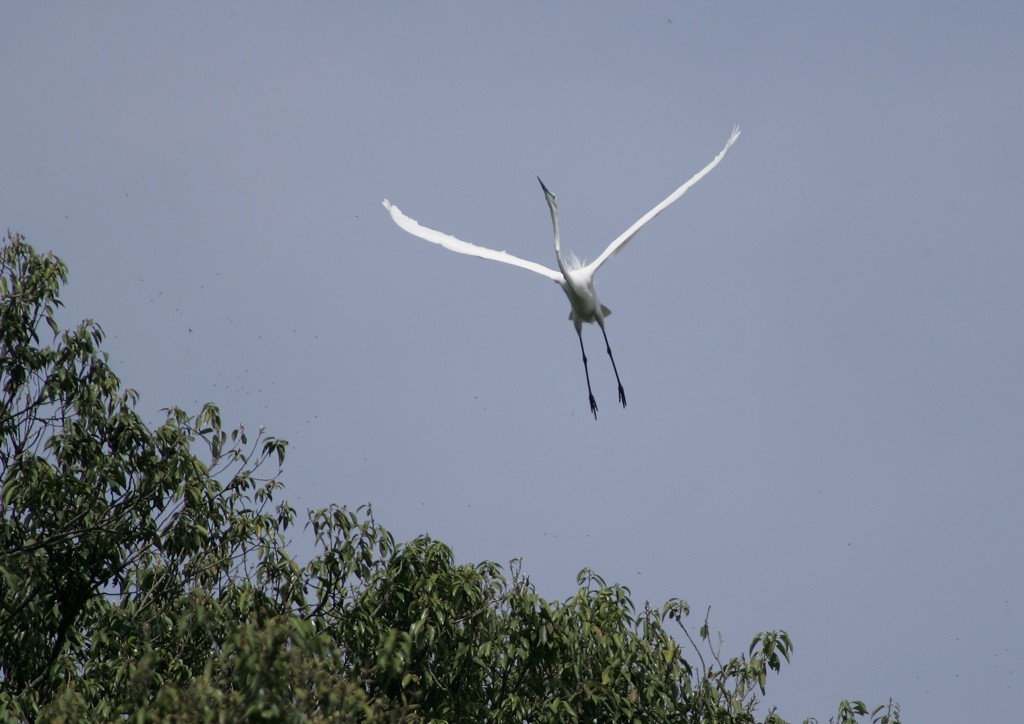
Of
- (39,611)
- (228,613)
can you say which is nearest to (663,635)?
(228,613)

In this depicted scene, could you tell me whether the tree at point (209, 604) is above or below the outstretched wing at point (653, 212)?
below

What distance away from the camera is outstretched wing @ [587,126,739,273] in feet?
40.7

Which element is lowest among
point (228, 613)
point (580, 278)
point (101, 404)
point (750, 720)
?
point (228, 613)

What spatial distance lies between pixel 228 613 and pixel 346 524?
100 centimetres

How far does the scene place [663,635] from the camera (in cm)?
982

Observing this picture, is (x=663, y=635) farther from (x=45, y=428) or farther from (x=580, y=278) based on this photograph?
(x=45, y=428)

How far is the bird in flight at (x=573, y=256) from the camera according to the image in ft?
40.0

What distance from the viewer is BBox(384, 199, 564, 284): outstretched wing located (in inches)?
486

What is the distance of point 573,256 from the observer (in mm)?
12672

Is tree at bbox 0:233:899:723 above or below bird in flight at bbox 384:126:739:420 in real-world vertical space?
below

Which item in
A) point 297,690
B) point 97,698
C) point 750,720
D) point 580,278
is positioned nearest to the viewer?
point 297,690

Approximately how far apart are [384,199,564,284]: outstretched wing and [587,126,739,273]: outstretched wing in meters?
0.37

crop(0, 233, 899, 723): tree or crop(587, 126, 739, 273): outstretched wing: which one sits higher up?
crop(587, 126, 739, 273): outstretched wing

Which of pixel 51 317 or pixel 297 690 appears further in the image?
pixel 51 317
